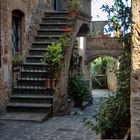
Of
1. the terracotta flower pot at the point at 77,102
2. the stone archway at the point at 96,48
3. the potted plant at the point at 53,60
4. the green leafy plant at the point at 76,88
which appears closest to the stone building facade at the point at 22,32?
the potted plant at the point at 53,60

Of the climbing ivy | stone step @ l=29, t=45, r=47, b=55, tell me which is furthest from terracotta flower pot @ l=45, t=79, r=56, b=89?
the climbing ivy

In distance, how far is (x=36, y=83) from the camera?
11039 mm

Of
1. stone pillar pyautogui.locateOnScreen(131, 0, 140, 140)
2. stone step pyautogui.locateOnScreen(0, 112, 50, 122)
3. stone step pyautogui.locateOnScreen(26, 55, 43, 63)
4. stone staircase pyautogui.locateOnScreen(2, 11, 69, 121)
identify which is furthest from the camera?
stone step pyautogui.locateOnScreen(26, 55, 43, 63)

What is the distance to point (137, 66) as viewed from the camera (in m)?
3.17

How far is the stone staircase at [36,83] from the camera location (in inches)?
395

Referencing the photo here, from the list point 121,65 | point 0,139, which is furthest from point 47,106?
point 121,65

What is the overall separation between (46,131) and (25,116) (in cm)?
144

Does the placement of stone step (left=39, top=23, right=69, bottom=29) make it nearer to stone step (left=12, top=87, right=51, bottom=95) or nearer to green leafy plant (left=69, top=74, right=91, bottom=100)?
green leafy plant (left=69, top=74, right=91, bottom=100)

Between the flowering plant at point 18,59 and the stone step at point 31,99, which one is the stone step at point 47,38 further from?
the stone step at point 31,99

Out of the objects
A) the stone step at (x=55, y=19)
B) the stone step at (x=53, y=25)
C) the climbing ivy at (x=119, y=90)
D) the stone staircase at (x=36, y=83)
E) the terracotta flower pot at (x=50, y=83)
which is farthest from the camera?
the stone step at (x=55, y=19)

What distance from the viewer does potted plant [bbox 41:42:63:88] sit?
10.6 metres

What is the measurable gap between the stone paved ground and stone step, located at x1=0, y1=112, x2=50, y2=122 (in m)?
0.16

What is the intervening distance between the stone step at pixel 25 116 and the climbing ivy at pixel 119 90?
3805 millimetres

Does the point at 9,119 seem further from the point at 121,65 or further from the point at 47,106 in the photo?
the point at 121,65
